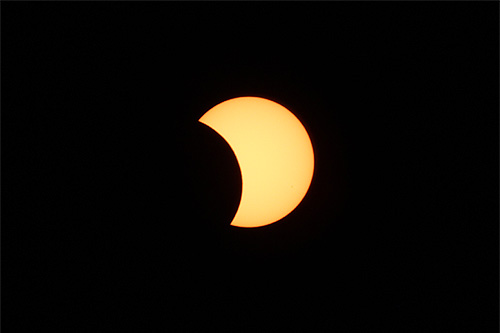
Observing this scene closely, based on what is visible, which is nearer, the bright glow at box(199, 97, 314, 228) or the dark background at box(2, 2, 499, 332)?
the bright glow at box(199, 97, 314, 228)

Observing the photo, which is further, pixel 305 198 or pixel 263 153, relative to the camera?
pixel 305 198

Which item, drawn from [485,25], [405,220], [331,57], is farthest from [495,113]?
[331,57]

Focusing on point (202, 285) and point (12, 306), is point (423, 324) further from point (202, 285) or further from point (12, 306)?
point (12, 306)

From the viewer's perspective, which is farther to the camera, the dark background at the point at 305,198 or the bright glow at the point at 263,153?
the dark background at the point at 305,198
